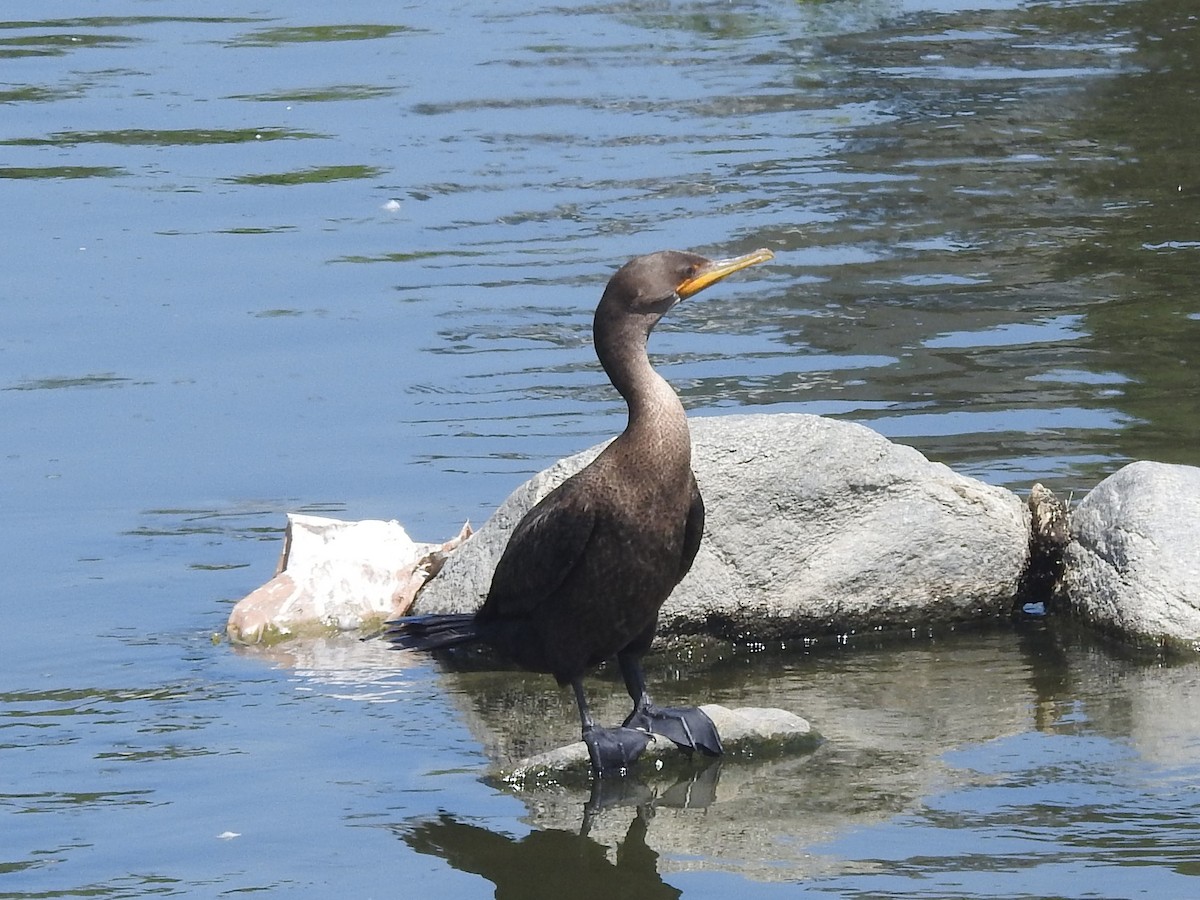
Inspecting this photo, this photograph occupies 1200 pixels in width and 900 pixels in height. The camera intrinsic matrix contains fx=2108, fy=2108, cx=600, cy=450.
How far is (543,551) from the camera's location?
5887 millimetres

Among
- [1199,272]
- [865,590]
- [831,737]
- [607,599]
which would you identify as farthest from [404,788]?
[1199,272]

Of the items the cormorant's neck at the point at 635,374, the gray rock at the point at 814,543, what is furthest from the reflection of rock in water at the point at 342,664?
the cormorant's neck at the point at 635,374

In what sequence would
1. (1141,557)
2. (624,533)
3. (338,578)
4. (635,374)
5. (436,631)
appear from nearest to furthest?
(624,533), (635,374), (436,631), (1141,557), (338,578)

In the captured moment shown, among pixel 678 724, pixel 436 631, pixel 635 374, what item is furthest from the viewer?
pixel 436 631

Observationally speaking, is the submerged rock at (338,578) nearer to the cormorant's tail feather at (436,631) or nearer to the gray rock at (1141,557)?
the cormorant's tail feather at (436,631)

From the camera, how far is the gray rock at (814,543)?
22.9ft

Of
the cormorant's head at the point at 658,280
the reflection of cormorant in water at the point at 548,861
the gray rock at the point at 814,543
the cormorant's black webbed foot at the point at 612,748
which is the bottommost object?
the reflection of cormorant in water at the point at 548,861

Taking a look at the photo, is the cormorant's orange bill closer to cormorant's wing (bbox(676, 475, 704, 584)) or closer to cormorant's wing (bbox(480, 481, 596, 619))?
cormorant's wing (bbox(676, 475, 704, 584))

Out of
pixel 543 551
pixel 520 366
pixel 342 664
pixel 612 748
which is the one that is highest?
pixel 543 551

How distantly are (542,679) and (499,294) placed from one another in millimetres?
4408

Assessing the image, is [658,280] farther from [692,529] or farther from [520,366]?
[520,366]

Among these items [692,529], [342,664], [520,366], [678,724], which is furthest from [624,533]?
[520,366]

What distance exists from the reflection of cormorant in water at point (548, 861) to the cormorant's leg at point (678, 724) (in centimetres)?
33

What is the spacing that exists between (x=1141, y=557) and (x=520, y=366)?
3.82 meters
